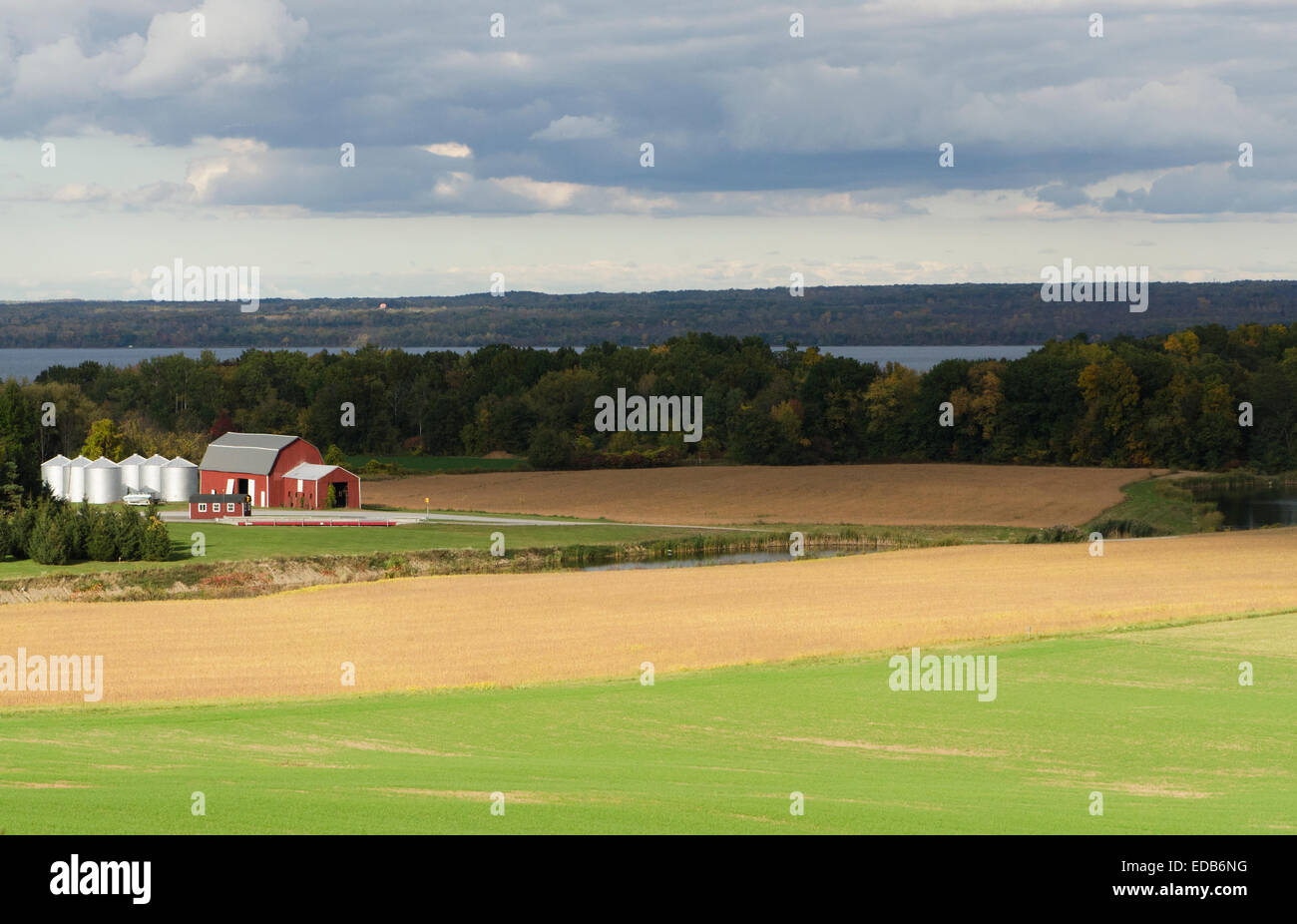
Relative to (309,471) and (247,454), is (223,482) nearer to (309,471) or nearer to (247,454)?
(247,454)

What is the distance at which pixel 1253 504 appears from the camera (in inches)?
3241

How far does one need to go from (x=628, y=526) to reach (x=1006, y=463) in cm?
4661

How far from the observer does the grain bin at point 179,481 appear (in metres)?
74.3

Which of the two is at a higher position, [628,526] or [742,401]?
[742,401]

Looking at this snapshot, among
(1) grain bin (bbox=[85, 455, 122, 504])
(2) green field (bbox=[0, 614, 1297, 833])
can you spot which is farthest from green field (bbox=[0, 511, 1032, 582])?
(2) green field (bbox=[0, 614, 1297, 833])

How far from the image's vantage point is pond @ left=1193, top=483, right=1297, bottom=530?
242ft

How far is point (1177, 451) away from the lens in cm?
10094

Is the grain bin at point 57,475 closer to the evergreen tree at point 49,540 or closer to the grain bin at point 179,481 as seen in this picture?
the grain bin at point 179,481

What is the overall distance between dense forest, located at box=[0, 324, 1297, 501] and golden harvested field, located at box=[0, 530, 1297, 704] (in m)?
48.6

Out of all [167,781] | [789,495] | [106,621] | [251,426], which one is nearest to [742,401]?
[789,495]

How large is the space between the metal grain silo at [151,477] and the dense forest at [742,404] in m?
9.73

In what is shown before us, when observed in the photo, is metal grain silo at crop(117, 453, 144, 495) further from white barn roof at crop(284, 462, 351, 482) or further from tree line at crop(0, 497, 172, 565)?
tree line at crop(0, 497, 172, 565)

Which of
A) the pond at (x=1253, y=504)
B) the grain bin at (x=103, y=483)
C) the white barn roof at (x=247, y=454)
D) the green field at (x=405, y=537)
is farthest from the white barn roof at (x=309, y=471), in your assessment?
the pond at (x=1253, y=504)

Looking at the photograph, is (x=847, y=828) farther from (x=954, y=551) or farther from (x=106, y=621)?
(x=954, y=551)
